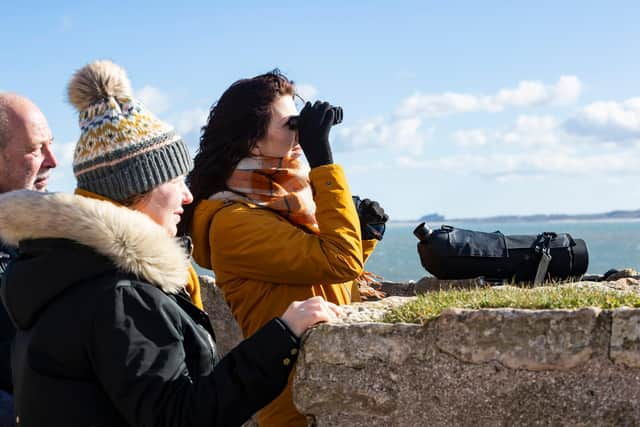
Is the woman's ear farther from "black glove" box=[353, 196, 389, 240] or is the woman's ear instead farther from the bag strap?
the bag strap

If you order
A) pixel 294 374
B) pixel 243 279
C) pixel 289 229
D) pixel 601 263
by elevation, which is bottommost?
pixel 601 263

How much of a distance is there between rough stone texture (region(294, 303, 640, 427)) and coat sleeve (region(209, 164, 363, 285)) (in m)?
0.40

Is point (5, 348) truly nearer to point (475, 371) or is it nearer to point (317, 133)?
point (317, 133)

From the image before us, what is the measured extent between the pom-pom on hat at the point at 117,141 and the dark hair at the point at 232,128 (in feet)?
2.62

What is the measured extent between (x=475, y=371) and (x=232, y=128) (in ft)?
4.99

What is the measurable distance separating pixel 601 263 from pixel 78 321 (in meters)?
74.3

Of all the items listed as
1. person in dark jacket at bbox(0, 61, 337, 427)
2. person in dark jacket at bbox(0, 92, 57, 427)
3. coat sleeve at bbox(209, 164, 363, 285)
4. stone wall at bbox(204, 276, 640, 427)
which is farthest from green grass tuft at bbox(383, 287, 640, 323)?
person in dark jacket at bbox(0, 92, 57, 427)

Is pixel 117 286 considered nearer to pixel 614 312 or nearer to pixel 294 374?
pixel 294 374

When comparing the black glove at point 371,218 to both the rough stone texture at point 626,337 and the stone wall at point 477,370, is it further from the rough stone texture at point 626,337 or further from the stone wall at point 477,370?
the rough stone texture at point 626,337

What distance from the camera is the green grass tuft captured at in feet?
9.36

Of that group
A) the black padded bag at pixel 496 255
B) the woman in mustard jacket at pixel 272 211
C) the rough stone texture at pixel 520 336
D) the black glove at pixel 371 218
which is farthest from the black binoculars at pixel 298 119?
the rough stone texture at pixel 520 336

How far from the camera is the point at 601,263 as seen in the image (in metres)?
72.1

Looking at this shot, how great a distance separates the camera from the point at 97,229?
2295 mm

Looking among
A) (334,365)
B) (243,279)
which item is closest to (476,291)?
(334,365)
